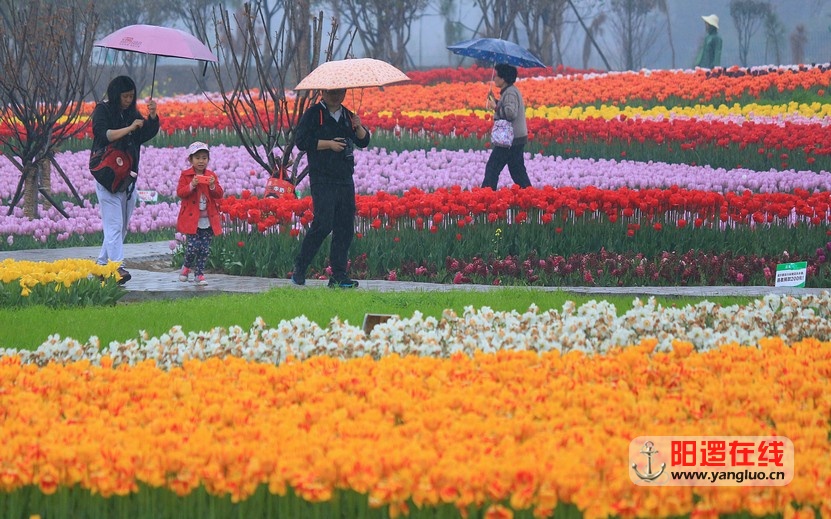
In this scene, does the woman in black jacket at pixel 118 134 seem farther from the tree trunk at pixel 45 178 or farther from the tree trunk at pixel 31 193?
the tree trunk at pixel 45 178

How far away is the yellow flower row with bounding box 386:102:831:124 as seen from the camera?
22562mm

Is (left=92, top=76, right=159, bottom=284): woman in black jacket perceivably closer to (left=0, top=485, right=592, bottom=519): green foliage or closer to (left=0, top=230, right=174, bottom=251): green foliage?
(left=0, top=230, right=174, bottom=251): green foliage

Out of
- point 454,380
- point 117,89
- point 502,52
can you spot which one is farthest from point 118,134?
point 502,52

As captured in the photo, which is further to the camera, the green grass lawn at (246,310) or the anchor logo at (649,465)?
the green grass lawn at (246,310)

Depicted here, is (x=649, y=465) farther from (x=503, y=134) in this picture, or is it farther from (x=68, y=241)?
(x=68, y=241)

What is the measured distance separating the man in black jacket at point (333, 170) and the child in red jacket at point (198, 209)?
0.79 m

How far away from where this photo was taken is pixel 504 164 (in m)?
13.5

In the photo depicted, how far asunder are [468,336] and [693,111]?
18.2 metres

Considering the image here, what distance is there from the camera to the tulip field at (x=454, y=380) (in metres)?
3.77

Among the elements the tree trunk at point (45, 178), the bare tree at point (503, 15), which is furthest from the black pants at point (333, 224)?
the bare tree at point (503, 15)

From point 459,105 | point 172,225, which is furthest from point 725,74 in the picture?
point 172,225

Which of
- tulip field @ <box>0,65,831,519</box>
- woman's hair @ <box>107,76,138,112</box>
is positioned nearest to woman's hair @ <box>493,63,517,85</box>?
tulip field @ <box>0,65,831,519</box>

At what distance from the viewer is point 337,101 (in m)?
9.81

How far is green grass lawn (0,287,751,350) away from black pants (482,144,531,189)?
14.4 feet
